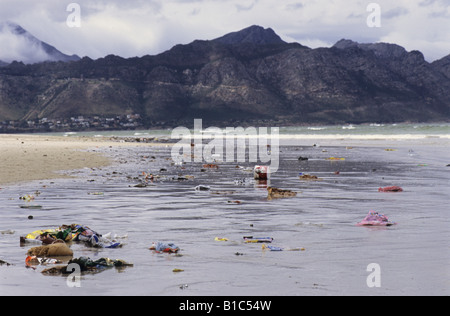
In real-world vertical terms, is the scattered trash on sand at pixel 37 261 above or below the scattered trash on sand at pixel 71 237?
below

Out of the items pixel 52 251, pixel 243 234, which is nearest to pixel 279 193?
pixel 243 234

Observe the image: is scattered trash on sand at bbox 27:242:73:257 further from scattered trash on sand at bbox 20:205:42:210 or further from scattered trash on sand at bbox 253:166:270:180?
scattered trash on sand at bbox 253:166:270:180

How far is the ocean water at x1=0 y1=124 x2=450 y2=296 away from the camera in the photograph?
9.63 meters

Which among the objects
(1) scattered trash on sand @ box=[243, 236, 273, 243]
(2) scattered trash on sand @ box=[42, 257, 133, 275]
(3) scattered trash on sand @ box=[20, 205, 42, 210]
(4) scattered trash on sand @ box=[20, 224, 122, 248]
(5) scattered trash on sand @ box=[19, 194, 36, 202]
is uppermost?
(5) scattered trash on sand @ box=[19, 194, 36, 202]

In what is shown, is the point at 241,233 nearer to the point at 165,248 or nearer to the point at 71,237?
the point at 165,248

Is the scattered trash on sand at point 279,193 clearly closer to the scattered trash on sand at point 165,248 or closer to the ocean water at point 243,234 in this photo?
the ocean water at point 243,234

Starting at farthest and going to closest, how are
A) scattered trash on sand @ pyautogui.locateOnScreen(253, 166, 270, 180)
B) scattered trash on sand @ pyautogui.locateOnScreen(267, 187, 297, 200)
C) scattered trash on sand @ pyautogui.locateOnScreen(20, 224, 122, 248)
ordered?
1. scattered trash on sand @ pyautogui.locateOnScreen(253, 166, 270, 180)
2. scattered trash on sand @ pyautogui.locateOnScreen(267, 187, 297, 200)
3. scattered trash on sand @ pyautogui.locateOnScreen(20, 224, 122, 248)

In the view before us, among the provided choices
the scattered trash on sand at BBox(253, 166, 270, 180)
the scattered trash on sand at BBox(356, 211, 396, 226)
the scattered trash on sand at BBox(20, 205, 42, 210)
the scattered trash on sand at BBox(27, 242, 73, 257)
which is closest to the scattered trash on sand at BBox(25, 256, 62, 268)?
the scattered trash on sand at BBox(27, 242, 73, 257)

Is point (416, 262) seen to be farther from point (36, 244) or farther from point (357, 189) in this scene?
point (357, 189)

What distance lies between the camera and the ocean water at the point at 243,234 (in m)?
9.63

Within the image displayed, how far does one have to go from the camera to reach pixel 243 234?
14102 millimetres

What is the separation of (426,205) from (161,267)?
11.0 meters

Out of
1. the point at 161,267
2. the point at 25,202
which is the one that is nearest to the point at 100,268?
the point at 161,267

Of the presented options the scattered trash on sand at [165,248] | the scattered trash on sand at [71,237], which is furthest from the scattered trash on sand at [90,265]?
the scattered trash on sand at [71,237]
